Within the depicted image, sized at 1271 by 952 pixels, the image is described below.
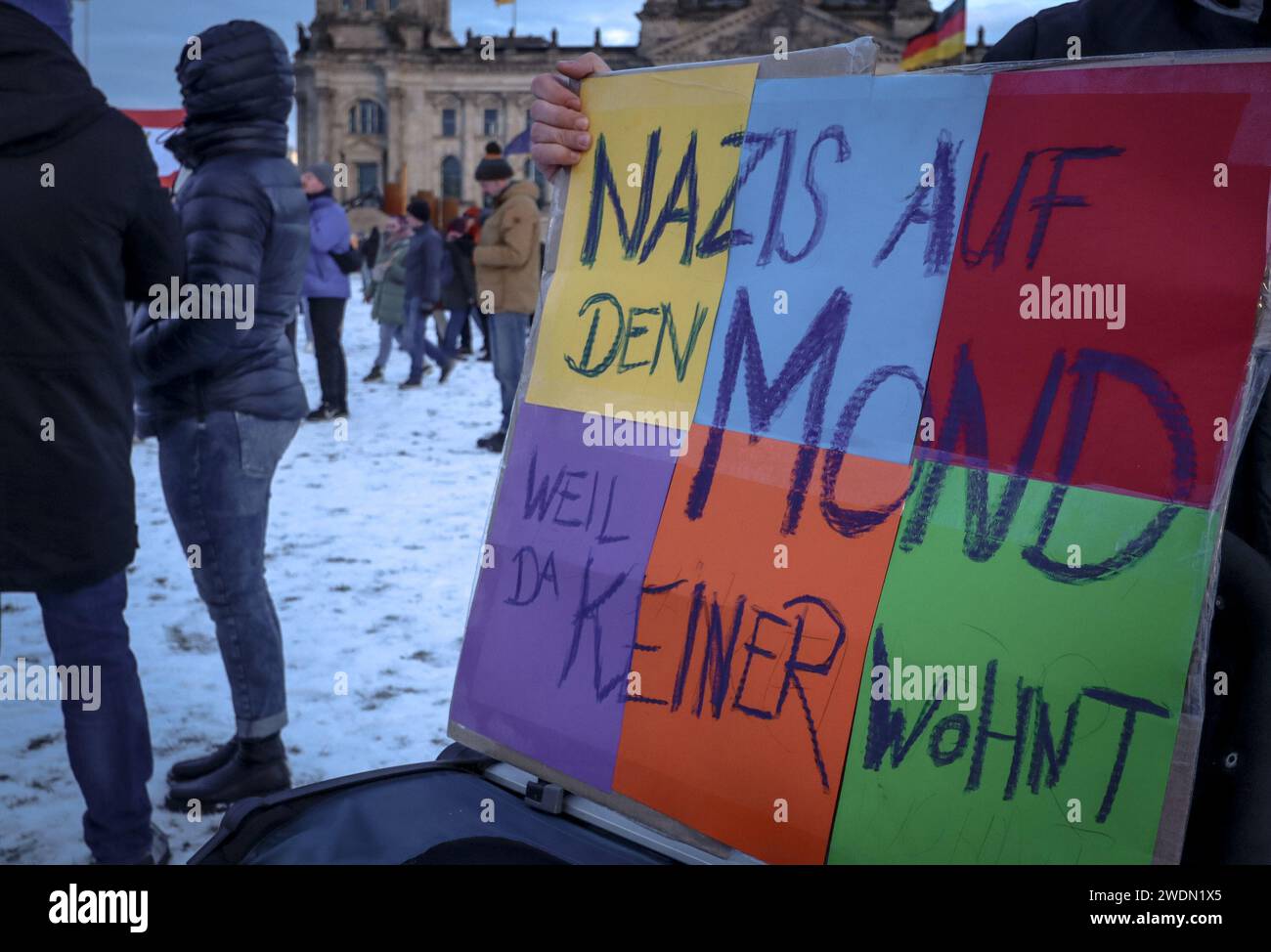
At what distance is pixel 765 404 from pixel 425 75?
6801cm

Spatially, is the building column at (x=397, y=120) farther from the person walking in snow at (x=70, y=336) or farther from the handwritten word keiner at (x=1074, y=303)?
the handwritten word keiner at (x=1074, y=303)

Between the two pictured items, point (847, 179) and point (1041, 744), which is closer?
point (1041, 744)

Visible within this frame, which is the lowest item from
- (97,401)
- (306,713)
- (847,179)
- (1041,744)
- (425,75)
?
(306,713)

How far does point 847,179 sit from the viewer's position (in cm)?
130

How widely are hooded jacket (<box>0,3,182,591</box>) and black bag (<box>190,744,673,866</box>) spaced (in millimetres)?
1141

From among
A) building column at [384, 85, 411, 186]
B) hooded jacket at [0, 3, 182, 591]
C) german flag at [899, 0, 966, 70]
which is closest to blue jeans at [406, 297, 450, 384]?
hooded jacket at [0, 3, 182, 591]

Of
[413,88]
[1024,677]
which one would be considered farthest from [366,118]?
[1024,677]

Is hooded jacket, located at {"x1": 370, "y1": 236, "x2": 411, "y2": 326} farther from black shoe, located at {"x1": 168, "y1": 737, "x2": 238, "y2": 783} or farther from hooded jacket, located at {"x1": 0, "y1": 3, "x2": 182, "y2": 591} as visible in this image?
hooded jacket, located at {"x1": 0, "y1": 3, "x2": 182, "y2": 591}

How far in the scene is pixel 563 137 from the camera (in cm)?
157

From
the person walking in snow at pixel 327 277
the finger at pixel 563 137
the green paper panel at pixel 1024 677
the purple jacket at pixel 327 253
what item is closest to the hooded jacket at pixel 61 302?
the finger at pixel 563 137

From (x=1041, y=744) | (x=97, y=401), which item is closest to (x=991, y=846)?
(x=1041, y=744)

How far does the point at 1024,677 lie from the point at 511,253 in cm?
650

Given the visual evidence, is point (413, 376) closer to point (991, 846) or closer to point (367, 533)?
point (367, 533)

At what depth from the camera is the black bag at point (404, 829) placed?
48.9 inches
